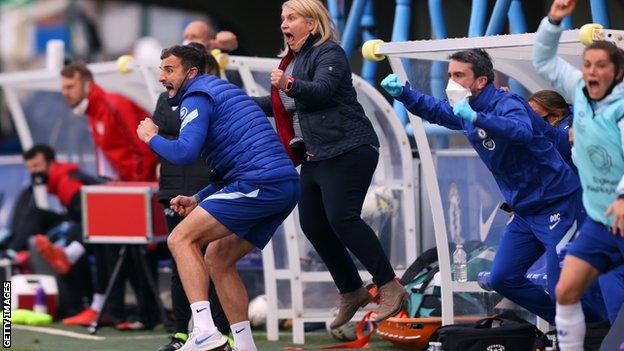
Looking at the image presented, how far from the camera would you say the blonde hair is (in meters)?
8.54

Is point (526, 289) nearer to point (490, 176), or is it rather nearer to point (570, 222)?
point (570, 222)

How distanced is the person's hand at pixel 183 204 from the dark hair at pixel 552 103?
204 cm

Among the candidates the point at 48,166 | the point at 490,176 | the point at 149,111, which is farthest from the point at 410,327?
the point at 48,166

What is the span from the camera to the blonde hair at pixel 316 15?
854 cm

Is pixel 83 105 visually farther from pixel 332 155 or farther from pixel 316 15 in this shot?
pixel 332 155

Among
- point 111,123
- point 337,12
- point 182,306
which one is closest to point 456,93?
point 182,306

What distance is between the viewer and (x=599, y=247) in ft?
23.0

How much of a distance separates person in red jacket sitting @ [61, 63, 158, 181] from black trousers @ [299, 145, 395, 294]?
322cm

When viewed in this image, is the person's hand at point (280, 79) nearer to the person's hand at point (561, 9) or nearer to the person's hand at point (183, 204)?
the person's hand at point (183, 204)

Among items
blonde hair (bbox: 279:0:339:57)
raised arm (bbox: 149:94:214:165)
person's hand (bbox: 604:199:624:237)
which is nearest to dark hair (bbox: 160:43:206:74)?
raised arm (bbox: 149:94:214:165)

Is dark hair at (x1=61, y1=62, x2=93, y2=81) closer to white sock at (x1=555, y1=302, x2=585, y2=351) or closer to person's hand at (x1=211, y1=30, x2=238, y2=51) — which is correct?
person's hand at (x1=211, y1=30, x2=238, y2=51)

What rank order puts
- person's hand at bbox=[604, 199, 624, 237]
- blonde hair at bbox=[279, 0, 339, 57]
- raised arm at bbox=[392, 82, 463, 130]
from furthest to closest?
1. blonde hair at bbox=[279, 0, 339, 57]
2. raised arm at bbox=[392, 82, 463, 130]
3. person's hand at bbox=[604, 199, 624, 237]

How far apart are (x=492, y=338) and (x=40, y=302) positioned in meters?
4.83

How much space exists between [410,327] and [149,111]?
3.50 metres
